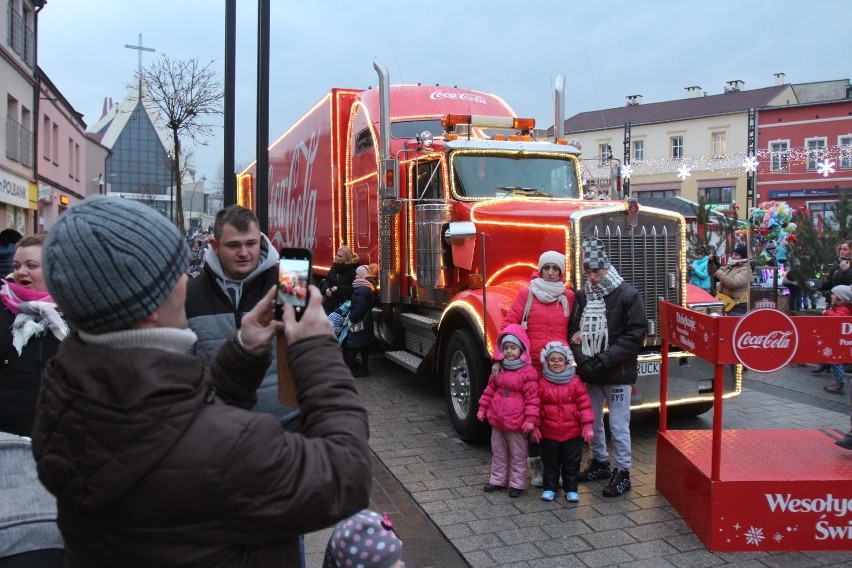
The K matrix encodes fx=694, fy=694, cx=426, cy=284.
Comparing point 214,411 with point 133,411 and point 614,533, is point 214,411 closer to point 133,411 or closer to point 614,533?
point 133,411

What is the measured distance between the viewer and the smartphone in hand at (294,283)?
5.20 feet

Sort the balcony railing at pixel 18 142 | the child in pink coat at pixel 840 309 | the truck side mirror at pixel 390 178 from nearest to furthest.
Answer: the truck side mirror at pixel 390 178 < the child in pink coat at pixel 840 309 < the balcony railing at pixel 18 142

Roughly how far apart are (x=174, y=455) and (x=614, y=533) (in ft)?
12.3

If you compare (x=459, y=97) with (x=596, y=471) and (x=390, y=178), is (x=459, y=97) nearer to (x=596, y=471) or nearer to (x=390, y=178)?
(x=390, y=178)

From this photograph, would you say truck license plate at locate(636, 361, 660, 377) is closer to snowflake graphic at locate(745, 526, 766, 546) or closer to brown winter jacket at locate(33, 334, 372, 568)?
snowflake graphic at locate(745, 526, 766, 546)

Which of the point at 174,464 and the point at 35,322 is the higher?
the point at 35,322

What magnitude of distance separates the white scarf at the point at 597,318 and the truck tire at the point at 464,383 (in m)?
1.22

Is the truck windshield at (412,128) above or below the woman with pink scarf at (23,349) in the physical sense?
above

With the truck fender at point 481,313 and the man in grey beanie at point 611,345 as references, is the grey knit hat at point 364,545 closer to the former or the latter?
the man in grey beanie at point 611,345

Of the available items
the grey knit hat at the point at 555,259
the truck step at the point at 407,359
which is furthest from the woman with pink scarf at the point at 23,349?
the truck step at the point at 407,359

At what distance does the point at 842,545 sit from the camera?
4.05 meters

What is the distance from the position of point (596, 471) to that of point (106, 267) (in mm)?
4724

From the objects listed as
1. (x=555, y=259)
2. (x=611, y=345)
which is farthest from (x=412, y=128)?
(x=611, y=345)

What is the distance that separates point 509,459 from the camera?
519 cm
